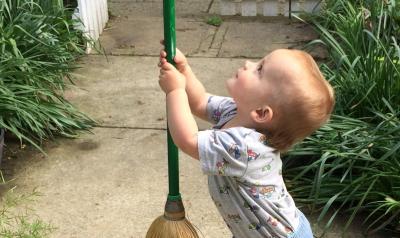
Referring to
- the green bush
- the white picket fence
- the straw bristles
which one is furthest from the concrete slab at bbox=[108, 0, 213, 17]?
the straw bristles

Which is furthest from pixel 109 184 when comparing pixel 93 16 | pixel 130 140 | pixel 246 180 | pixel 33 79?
pixel 93 16

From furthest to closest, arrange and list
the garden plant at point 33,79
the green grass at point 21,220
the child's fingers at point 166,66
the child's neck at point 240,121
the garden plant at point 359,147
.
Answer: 1. the garden plant at point 33,79
2. the garden plant at point 359,147
3. the green grass at point 21,220
4. the child's fingers at point 166,66
5. the child's neck at point 240,121

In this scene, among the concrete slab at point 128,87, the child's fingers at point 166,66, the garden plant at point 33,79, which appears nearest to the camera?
the child's fingers at point 166,66

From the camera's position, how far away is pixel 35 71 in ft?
13.3

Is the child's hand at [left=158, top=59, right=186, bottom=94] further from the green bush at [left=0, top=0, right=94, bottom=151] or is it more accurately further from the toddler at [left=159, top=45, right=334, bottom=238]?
the green bush at [left=0, top=0, right=94, bottom=151]

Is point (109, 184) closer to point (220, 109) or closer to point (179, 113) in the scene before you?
point (220, 109)

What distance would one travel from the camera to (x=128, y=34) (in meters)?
5.61

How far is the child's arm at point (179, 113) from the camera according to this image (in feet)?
6.93

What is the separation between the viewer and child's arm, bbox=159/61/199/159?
6.93ft

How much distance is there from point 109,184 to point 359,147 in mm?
1209

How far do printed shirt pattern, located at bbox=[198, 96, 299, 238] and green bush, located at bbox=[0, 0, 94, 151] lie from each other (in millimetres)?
1691

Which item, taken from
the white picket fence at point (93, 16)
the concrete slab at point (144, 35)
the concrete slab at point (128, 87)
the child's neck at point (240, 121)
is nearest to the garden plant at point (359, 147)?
the concrete slab at point (128, 87)

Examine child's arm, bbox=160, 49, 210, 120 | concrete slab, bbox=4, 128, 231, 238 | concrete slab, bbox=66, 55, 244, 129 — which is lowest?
concrete slab, bbox=4, 128, 231, 238

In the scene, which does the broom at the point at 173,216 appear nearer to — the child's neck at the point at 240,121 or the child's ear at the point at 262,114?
the child's neck at the point at 240,121
